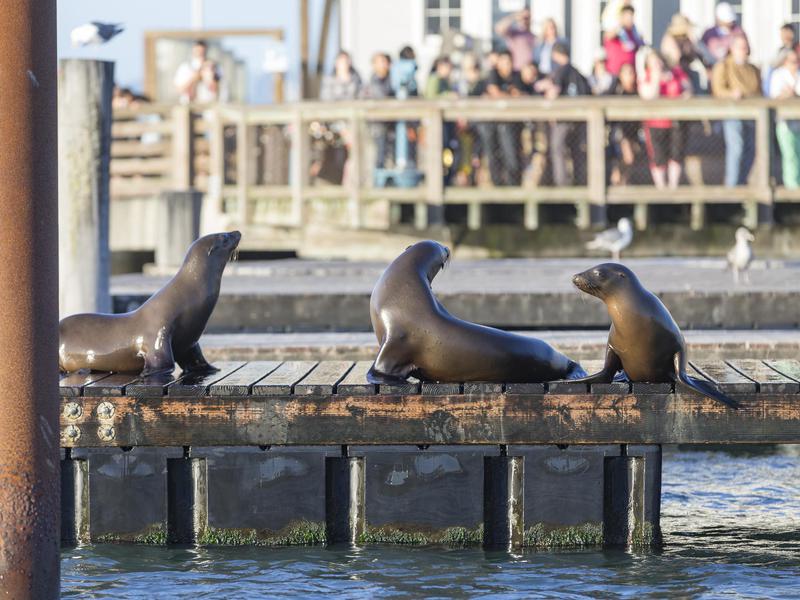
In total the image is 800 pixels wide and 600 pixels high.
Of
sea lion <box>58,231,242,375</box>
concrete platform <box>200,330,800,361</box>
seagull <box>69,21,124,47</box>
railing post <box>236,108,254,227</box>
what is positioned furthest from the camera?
railing post <box>236,108,254,227</box>

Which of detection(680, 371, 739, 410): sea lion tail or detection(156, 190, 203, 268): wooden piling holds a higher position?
detection(156, 190, 203, 268): wooden piling

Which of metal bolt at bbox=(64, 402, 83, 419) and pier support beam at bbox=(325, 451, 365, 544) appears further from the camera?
pier support beam at bbox=(325, 451, 365, 544)

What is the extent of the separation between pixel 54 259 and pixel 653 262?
1294cm

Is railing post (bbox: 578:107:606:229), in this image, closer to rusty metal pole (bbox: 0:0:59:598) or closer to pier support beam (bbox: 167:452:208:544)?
pier support beam (bbox: 167:452:208:544)

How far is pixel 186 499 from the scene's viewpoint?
7504mm

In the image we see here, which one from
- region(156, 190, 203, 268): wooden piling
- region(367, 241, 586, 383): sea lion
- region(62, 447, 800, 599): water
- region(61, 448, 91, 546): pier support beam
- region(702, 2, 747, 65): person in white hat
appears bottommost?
region(62, 447, 800, 599): water

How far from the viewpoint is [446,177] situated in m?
20.0

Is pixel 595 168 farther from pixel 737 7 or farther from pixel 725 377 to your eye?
pixel 725 377

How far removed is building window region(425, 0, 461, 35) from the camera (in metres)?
23.5

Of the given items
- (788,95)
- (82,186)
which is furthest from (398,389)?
(788,95)

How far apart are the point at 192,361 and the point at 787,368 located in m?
2.82

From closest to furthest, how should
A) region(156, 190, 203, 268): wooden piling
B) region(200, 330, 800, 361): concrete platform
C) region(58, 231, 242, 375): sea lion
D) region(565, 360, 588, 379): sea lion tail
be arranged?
region(565, 360, 588, 379): sea lion tail
region(58, 231, 242, 375): sea lion
region(200, 330, 800, 361): concrete platform
region(156, 190, 203, 268): wooden piling

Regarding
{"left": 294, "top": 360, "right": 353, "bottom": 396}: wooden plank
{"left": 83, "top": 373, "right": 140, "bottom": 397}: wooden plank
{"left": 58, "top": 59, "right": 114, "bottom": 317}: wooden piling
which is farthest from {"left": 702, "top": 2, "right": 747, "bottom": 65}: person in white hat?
{"left": 83, "top": 373, "right": 140, "bottom": 397}: wooden plank

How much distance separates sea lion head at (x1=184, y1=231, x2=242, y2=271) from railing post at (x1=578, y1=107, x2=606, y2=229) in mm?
11442
